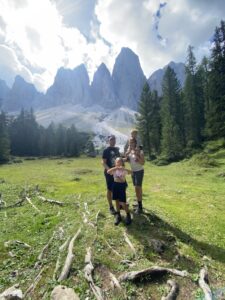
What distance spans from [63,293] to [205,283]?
4006mm

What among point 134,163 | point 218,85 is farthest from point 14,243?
point 218,85

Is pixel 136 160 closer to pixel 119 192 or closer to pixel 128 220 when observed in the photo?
pixel 119 192

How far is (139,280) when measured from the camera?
9.33 m

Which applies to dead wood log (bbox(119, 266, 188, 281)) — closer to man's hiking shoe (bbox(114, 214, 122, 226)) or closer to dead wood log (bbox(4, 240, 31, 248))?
man's hiking shoe (bbox(114, 214, 122, 226))

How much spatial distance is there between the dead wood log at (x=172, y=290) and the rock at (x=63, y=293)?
243 centimetres

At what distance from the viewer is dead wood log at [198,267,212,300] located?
8441mm

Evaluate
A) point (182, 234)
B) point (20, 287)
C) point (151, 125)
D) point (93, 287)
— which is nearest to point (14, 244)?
point (20, 287)

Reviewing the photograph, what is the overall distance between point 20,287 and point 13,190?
2146 cm

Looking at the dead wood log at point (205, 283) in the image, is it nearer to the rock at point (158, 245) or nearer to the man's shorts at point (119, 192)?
the rock at point (158, 245)

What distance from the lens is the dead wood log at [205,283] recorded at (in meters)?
8.44

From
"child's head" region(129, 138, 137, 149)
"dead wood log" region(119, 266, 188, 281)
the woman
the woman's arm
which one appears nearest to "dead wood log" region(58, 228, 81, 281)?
"dead wood log" region(119, 266, 188, 281)

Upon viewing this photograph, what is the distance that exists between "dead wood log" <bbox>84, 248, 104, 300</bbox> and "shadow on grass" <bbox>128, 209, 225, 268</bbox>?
2.00 m

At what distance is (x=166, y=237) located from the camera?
41.8 ft

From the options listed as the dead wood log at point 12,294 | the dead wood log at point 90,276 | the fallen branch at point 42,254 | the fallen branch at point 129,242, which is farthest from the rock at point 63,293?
the fallen branch at point 129,242
